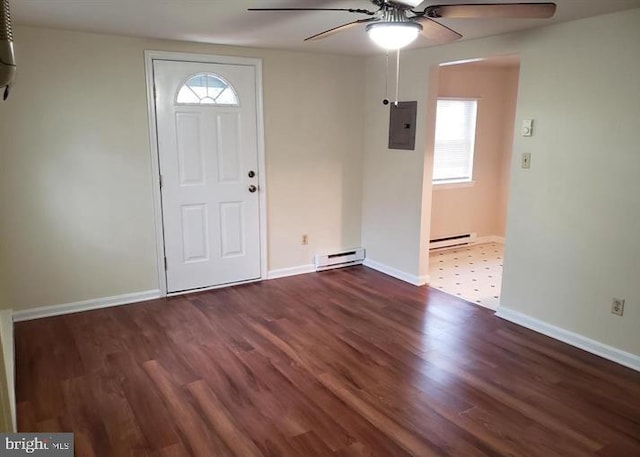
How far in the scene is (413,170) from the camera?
465 cm

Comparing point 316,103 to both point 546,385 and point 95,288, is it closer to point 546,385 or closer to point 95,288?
point 95,288

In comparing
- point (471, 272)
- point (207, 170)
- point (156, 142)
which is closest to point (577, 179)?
point (471, 272)

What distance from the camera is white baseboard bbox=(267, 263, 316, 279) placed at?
495 cm

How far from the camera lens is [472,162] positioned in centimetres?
606

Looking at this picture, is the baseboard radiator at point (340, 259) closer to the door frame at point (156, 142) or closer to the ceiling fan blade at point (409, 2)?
the door frame at point (156, 142)

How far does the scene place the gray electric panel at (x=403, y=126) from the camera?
15.0ft

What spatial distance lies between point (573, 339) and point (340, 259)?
97.3 inches

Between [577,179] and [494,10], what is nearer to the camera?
[494,10]

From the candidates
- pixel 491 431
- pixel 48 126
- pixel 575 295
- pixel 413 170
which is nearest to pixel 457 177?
pixel 413 170

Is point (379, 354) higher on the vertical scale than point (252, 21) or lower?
lower

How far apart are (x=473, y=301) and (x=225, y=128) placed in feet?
8.90

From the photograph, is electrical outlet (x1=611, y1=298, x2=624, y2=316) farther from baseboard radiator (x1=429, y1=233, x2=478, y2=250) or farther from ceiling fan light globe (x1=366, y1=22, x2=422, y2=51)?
baseboard radiator (x1=429, y1=233, x2=478, y2=250)

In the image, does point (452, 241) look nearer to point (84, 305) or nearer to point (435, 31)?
point (435, 31)

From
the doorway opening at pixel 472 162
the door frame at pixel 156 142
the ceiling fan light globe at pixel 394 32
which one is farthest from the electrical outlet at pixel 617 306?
the door frame at pixel 156 142
